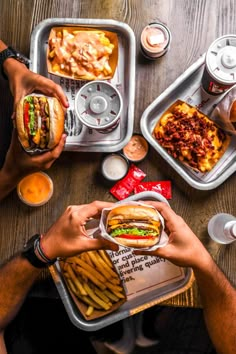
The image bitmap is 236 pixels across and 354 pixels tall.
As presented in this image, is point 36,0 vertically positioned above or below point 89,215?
above

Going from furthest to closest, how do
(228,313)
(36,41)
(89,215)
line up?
(36,41) → (228,313) → (89,215)

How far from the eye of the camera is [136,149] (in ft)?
8.83

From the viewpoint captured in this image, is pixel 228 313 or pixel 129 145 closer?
pixel 228 313

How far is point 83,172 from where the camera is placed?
271cm

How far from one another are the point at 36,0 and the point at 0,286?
5.14ft

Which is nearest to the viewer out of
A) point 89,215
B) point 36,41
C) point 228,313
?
point 89,215

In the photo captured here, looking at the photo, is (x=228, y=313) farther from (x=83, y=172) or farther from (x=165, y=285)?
(x=83, y=172)

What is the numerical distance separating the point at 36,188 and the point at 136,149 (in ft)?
1.92

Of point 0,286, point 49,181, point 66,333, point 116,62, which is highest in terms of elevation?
point 116,62

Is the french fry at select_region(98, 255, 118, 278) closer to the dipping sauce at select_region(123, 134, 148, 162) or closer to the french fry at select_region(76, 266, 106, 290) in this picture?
Answer: the french fry at select_region(76, 266, 106, 290)

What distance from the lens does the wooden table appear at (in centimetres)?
269

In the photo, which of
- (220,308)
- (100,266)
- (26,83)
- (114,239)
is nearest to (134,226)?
(114,239)

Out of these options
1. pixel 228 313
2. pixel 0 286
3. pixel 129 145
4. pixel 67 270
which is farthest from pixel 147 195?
pixel 0 286

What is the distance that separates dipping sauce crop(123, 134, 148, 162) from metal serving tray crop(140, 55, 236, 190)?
78 millimetres
